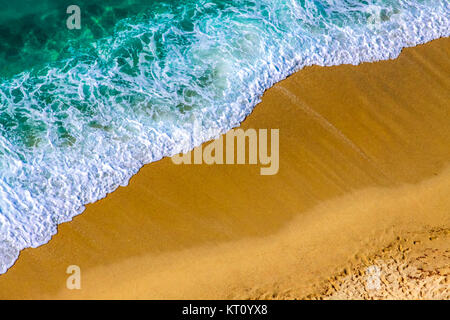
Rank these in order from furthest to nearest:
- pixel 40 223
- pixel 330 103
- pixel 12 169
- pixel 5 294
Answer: pixel 330 103 → pixel 12 169 → pixel 40 223 → pixel 5 294

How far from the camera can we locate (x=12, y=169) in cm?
666

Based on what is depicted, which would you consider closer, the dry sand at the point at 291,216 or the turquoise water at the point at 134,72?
the dry sand at the point at 291,216

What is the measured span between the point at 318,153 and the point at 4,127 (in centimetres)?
514

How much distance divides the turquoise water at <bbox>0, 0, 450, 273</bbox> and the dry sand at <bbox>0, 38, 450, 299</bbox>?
41 cm

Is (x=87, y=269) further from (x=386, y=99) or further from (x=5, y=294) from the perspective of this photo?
(x=386, y=99)

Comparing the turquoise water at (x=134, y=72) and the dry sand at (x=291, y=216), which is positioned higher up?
the turquoise water at (x=134, y=72)

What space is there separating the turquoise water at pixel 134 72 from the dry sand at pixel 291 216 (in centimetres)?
41

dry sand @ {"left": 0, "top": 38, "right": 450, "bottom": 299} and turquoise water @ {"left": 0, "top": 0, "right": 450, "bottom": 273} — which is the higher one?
turquoise water @ {"left": 0, "top": 0, "right": 450, "bottom": 273}

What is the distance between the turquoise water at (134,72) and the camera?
260 inches

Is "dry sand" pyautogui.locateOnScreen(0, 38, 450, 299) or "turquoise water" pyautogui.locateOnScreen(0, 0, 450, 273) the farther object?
"turquoise water" pyautogui.locateOnScreen(0, 0, 450, 273)

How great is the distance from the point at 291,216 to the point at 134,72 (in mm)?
3806

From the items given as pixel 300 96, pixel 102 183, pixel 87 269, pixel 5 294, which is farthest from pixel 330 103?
pixel 5 294

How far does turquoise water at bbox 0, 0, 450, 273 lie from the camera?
6.60m

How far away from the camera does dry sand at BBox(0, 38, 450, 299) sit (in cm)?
581
